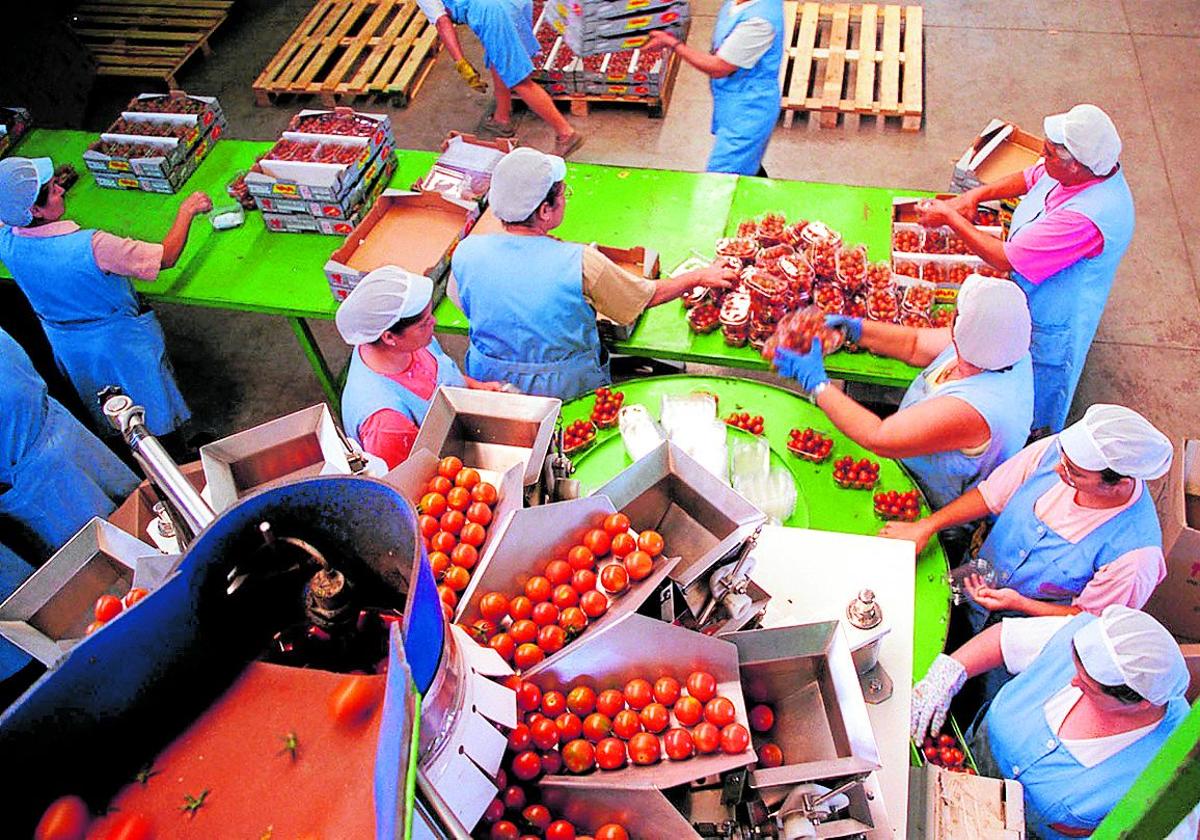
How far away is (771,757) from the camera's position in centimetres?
207

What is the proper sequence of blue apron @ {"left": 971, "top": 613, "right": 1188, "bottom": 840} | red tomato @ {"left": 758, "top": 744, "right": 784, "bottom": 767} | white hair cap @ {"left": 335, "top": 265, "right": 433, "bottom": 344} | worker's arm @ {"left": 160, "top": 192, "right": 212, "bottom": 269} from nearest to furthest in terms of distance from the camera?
1. red tomato @ {"left": 758, "top": 744, "right": 784, "bottom": 767}
2. blue apron @ {"left": 971, "top": 613, "right": 1188, "bottom": 840}
3. white hair cap @ {"left": 335, "top": 265, "right": 433, "bottom": 344}
4. worker's arm @ {"left": 160, "top": 192, "right": 212, "bottom": 269}

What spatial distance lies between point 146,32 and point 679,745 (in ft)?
32.9

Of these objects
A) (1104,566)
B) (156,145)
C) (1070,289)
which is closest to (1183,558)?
(1104,566)

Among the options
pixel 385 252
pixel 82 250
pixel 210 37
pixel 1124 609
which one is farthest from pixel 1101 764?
pixel 210 37

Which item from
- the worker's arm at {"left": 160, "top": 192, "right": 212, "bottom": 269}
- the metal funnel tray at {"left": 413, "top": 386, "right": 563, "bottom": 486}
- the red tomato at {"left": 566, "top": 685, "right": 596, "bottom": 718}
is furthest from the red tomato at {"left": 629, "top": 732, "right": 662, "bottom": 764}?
the worker's arm at {"left": 160, "top": 192, "right": 212, "bottom": 269}

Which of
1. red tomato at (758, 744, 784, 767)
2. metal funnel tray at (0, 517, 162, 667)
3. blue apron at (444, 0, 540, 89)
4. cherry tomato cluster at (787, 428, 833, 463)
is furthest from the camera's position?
blue apron at (444, 0, 540, 89)

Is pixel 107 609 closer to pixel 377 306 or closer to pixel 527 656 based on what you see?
pixel 527 656

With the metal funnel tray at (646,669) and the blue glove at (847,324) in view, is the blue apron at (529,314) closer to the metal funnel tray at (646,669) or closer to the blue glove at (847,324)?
the blue glove at (847,324)

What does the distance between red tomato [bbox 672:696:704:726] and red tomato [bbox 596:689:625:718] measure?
0.14 meters

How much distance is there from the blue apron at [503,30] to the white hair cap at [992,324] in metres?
4.73

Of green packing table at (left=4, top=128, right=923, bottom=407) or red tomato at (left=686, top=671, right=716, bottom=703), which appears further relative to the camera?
green packing table at (left=4, top=128, right=923, bottom=407)

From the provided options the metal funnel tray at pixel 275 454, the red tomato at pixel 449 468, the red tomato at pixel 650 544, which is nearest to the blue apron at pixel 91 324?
the metal funnel tray at pixel 275 454

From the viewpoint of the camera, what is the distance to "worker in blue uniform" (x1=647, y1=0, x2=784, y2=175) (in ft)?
17.3

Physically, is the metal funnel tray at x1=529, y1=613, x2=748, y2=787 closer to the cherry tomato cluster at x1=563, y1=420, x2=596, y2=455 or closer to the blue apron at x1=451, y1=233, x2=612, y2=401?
the cherry tomato cluster at x1=563, y1=420, x2=596, y2=455
